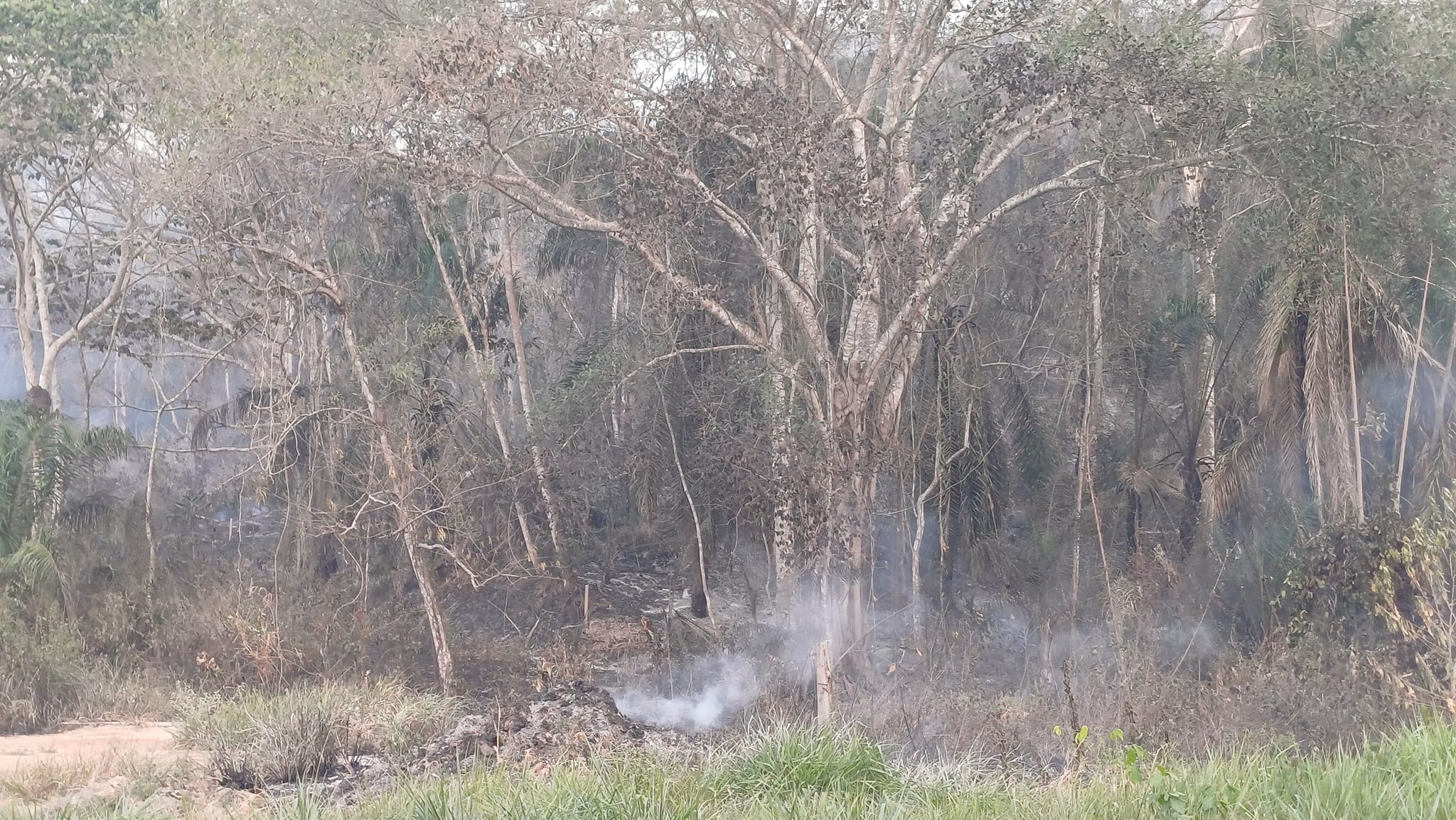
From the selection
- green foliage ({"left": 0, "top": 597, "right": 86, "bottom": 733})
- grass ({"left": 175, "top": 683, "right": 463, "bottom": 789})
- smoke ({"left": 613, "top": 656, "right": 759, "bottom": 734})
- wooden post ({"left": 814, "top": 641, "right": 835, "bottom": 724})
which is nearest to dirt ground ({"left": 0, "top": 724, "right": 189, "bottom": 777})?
grass ({"left": 175, "top": 683, "right": 463, "bottom": 789})

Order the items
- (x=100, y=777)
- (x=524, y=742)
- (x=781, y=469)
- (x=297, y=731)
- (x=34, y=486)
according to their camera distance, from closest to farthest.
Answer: (x=100, y=777), (x=297, y=731), (x=524, y=742), (x=781, y=469), (x=34, y=486)

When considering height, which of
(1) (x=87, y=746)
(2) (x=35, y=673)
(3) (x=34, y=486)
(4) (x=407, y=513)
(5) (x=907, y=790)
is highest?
(3) (x=34, y=486)

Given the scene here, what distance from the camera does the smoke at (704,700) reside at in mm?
13344

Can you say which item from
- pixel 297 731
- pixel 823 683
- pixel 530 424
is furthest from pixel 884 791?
pixel 530 424

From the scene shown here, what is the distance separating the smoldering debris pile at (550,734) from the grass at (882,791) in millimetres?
1633

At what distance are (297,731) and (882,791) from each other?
15.9 ft

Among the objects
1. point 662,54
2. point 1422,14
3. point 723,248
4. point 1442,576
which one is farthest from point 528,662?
point 1422,14

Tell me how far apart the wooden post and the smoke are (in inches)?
39.3

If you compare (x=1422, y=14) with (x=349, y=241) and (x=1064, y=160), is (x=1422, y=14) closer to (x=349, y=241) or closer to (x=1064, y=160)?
(x=1064, y=160)

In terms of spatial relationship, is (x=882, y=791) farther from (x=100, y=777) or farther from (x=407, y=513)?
(x=407, y=513)

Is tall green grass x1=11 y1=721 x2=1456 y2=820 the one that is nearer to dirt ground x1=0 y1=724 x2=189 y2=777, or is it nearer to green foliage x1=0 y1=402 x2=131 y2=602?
dirt ground x1=0 y1=724 x2=189 y2=777

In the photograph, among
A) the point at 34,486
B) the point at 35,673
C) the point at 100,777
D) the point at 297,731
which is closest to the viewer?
the point at 100,777

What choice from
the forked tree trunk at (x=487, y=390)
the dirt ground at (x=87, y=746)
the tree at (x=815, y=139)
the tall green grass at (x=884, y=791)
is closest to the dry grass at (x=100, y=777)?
the dirt ground at (x=87, y=746)

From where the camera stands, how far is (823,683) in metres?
12.9
